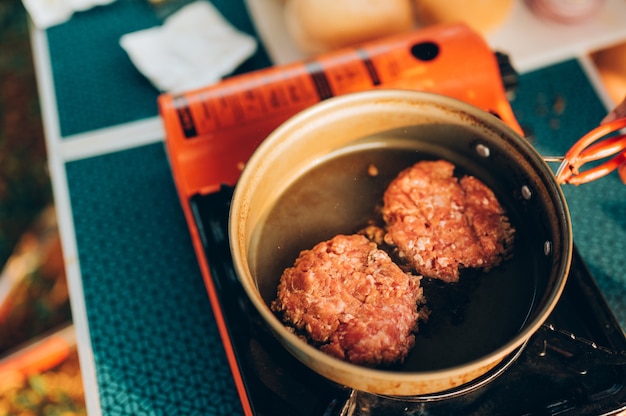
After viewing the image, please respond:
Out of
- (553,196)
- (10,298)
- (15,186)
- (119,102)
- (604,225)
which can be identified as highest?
(553,196)

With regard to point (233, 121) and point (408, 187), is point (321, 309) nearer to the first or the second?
point (408, 187)

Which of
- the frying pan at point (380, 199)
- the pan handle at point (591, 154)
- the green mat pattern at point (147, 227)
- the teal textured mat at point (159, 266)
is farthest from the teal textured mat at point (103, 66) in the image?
the pan handle at point (591, 154)

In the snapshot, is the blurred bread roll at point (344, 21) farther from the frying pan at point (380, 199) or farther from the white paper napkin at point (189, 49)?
the frying pan at point (380, 199)

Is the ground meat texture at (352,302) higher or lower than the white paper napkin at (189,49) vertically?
lower

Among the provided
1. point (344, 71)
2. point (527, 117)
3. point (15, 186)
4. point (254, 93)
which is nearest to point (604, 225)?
point (527, 117)

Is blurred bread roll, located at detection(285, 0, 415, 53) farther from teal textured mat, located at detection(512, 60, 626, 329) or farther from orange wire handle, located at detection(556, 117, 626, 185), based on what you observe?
orange wire handle, located at detection(556, 117, 626, 185)

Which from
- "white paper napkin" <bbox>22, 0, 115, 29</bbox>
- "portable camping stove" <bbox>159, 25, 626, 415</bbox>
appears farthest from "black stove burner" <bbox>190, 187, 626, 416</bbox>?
"white paper napkin" <bbox>22, 0, 115, 29</bbox>
